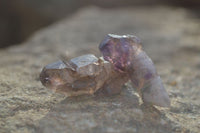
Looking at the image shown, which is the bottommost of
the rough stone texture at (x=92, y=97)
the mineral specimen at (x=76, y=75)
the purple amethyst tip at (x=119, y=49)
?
the rough stone texture at (x=92, y=97)

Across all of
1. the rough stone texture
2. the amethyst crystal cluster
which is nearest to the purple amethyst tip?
the amethyst crystal cluster

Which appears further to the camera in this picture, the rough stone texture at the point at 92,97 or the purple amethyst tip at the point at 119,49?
the purple amethyst tip at the point at 119,49

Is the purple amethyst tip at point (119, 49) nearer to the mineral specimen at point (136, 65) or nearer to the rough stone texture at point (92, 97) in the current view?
the mineral specimen at point (136, 65)

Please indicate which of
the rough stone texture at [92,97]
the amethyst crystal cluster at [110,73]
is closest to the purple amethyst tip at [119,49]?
the amethyst crystal cluster at [110,73]

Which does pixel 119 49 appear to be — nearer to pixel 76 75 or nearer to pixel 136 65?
pixel 136 65

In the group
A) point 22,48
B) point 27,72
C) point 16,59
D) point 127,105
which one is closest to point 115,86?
point 127,105

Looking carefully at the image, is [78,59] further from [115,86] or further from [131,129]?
[131,129]

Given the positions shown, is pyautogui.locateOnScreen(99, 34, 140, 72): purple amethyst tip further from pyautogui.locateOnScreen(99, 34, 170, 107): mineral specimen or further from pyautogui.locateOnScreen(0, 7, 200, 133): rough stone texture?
pyautogui.locateOnScreen(0, 7, 200, 133): rough stone texture
